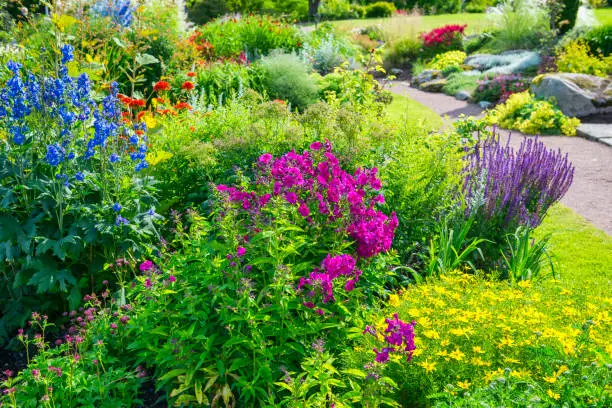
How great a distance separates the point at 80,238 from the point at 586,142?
27.6 feet

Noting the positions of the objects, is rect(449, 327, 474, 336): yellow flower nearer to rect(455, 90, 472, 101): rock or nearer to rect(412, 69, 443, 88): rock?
rect(455, 90, 472, 101): rock

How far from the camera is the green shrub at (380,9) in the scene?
33.3 metres

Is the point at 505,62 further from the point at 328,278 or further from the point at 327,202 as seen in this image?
the point at 328,278

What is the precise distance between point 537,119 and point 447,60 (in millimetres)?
7061

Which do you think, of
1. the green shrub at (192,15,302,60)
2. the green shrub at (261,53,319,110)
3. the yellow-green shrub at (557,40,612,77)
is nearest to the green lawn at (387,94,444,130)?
the green shrub at (261,53,319,110)

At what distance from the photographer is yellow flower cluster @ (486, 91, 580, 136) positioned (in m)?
9.85

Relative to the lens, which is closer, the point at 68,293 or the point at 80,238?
the point at 80,238

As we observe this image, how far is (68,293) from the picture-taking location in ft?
12.6

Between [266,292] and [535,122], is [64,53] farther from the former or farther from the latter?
[535,122]

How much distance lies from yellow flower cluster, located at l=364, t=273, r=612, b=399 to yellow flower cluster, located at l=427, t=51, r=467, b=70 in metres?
13.5

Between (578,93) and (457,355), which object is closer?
(457,355)

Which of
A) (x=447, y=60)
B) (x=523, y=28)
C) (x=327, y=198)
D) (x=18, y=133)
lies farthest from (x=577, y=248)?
(x=523, y=28)

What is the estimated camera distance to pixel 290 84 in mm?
8797

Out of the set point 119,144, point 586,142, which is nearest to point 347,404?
point 119,144
